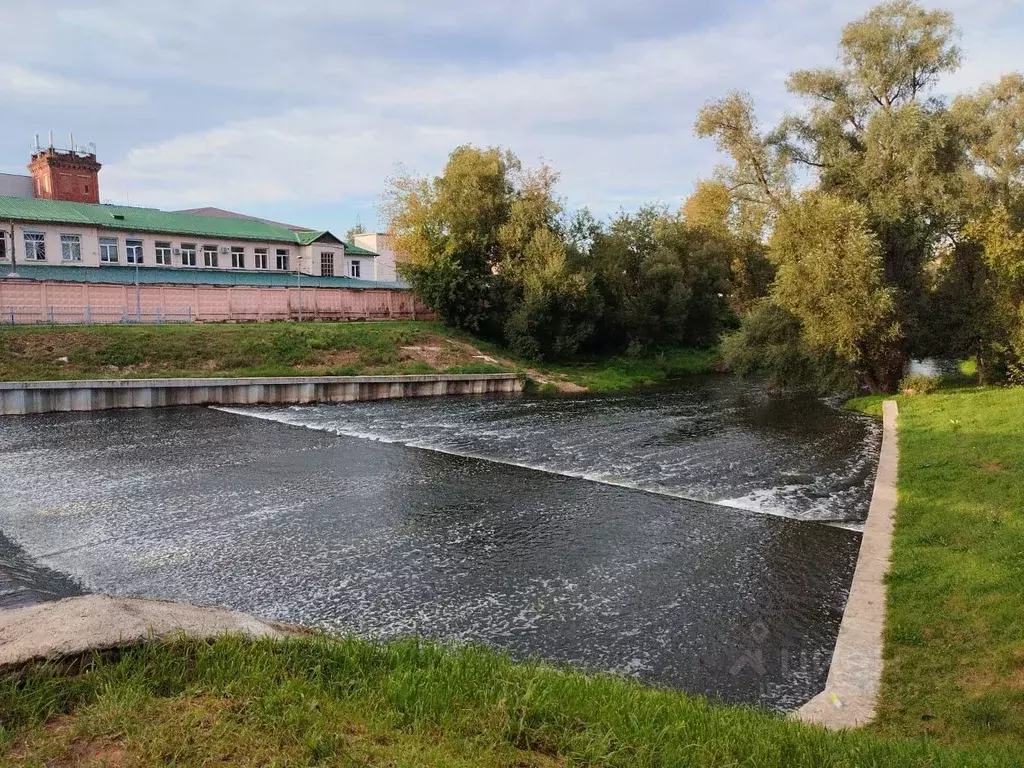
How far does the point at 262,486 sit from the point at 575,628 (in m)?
9.98

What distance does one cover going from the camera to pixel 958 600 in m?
8.93

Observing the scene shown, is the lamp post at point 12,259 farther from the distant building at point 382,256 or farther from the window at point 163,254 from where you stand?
the distant building at point 382,256

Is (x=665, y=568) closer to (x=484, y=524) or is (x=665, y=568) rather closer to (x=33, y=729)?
(x=484, y=524)

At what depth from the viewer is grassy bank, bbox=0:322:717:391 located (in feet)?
103

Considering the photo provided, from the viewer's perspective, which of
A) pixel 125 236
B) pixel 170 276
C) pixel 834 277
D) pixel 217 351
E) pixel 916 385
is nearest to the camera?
pixel 834 277

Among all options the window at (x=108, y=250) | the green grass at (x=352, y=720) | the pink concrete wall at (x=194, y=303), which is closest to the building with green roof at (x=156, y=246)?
the window at (x=108, y=250)

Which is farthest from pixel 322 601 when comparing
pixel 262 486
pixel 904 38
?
pixel 904 38

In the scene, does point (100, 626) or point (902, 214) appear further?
point (902, 214)

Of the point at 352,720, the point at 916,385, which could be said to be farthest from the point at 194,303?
the point at 352,720

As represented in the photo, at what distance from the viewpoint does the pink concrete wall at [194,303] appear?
3619 centimetres

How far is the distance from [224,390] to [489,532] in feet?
71.0

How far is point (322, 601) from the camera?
405 inches

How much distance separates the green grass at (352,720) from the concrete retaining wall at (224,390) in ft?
89.3

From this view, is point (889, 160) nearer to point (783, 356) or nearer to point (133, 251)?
point (783, 356)
